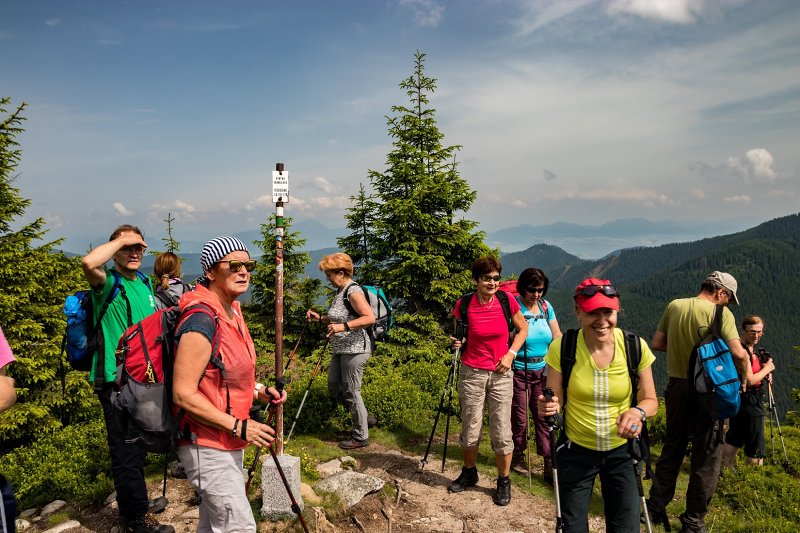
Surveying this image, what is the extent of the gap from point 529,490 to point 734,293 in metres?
3.43

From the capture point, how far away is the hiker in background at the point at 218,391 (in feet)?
9.39

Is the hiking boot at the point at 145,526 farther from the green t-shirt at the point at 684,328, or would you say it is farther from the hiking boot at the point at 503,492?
the green t-shirt at the point at 684,328

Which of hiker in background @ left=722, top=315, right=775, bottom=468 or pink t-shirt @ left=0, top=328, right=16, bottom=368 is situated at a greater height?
pink t-shirt @ left=0, top=328, right=16, bottom=368

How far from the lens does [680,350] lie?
18.0 ft

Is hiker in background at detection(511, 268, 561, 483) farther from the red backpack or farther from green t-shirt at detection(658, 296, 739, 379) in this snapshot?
the red backpack

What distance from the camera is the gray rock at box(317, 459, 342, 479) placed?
243 inches

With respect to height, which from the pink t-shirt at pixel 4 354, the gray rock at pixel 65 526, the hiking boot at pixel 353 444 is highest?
the pink t-shirt at pixel 4 354

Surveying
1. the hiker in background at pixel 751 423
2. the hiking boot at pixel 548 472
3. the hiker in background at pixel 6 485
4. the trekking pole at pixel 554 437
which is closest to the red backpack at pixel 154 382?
the hiker in background at pixel 6 485

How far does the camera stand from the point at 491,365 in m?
5.55

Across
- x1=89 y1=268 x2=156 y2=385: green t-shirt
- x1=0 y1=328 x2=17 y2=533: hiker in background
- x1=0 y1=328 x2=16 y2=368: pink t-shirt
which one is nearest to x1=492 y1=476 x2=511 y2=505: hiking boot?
x1=89 y1=268 x2=156 y2=385: green t-shirt

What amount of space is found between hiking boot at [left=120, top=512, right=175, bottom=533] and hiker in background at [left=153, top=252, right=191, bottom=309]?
2212mm

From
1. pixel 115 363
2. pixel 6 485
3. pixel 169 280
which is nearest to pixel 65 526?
pixel 115 363

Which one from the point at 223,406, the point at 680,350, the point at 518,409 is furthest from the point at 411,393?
the point at 223,406

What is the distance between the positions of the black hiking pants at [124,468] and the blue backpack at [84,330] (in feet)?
1.10
